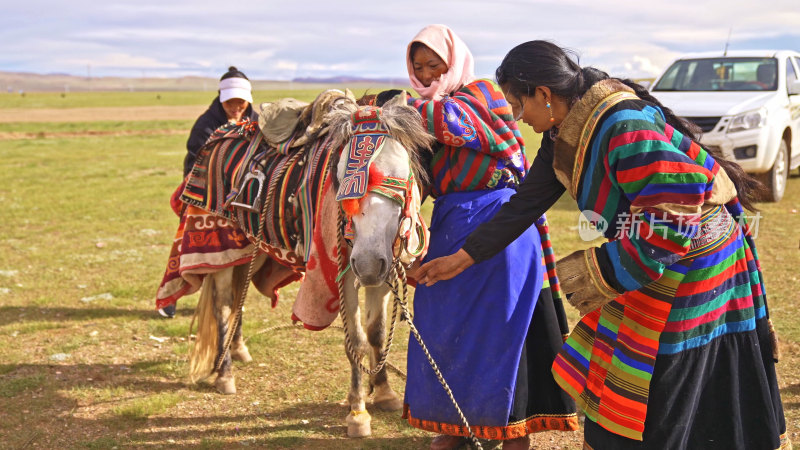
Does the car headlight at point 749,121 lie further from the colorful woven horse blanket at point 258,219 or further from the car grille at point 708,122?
the colorful woven horse blanket at point 258,219

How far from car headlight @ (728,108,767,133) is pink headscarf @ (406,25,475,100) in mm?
6914

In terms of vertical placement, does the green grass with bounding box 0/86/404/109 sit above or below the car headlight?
above

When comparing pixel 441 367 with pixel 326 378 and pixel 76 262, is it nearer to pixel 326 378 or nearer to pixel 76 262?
pixel 326 378

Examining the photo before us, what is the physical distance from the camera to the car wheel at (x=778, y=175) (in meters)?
9.16

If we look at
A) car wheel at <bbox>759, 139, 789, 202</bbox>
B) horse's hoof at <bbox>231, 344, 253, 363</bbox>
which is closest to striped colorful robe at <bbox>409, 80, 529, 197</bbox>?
horse's hoof at <bbox>231, 344, 253, 363</bbox>

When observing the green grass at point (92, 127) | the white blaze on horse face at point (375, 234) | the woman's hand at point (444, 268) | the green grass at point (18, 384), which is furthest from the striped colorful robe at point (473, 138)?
the green grass at point (92, 127)

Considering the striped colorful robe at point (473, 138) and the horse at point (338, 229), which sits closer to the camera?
the horse at point (338, 229)

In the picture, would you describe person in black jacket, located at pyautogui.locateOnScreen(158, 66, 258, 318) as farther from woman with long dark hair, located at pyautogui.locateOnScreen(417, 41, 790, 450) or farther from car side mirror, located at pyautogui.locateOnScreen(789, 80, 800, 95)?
car side mirror, located at pyautogui.locateOnScreen(789, 80, 800, 95)

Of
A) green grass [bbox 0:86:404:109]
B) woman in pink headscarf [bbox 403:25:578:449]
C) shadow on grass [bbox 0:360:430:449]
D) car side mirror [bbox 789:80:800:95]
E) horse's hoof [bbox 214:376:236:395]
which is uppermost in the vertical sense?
green grass [bbox 0:86:404:109]

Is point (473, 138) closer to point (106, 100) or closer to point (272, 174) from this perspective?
point (272, 174)

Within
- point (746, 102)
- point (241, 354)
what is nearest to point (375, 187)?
point (241, 354)

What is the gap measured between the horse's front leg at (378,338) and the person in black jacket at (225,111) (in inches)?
80.6

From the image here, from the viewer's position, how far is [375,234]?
2.55 metres

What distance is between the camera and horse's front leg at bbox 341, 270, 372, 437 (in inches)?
134
